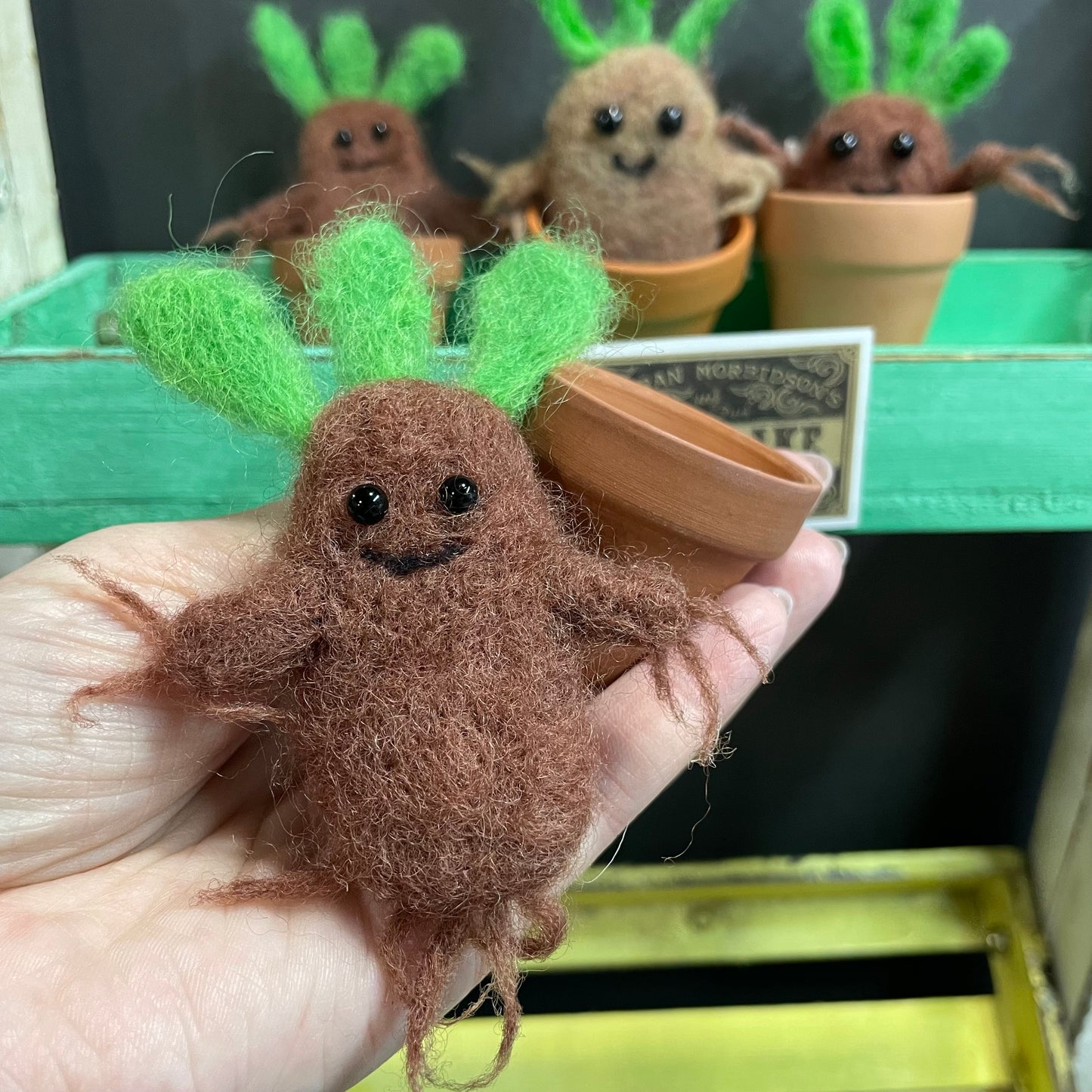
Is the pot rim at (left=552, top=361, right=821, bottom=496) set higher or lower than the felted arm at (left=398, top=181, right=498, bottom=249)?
lower

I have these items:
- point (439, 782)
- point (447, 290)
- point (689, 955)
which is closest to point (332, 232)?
point (447, 290)

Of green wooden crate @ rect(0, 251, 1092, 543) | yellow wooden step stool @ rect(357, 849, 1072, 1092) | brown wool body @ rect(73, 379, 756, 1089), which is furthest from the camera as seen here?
yellow wooden step stool @ rect(357, 849, 1072, 1092)

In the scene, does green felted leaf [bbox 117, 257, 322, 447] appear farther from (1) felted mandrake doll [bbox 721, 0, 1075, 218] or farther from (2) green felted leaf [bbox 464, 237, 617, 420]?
(1) felted mandrake doll [bbox 721, 0, 1075, 218]

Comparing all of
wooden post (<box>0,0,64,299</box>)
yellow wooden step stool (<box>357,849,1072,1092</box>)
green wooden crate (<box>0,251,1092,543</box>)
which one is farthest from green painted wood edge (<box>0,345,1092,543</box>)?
yellow wooden step stool (<box>357,849,1072,1092</box>)

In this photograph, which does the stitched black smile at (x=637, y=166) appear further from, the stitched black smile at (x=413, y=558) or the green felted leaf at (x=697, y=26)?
the stitched black smile at (x=413, y=558)

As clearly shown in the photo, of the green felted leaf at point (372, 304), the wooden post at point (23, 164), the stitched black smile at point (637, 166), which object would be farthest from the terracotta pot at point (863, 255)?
the wooden post at point (23, 164)

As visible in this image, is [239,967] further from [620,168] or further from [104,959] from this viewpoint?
[620,168]

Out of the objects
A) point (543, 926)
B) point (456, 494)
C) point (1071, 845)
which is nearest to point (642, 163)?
point (456, 494)

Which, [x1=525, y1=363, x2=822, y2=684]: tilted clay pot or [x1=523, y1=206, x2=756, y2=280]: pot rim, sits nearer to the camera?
[x1=525, y1=363, x2=822, y2=684]: tilted clay pot
